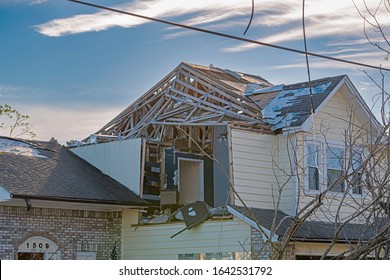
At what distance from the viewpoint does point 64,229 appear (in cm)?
1983

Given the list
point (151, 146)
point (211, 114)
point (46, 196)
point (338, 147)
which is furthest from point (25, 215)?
point (338, 147)

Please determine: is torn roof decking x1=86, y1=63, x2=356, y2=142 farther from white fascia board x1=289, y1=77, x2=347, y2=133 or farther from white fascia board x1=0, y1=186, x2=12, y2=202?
white fascia board x1=0, y1=186, x2=12, y2=202

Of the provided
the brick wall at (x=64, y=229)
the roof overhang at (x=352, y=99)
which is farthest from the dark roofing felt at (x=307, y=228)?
the brick wall at (x=64, y=229)

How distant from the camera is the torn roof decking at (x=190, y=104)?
68.2ft

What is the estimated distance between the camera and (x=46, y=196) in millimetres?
18672

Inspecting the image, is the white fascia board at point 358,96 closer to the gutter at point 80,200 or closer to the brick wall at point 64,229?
the gutter at point 80,200

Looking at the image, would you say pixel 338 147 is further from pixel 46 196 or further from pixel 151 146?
pixel 46 196

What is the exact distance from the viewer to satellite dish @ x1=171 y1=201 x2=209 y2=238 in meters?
18.6

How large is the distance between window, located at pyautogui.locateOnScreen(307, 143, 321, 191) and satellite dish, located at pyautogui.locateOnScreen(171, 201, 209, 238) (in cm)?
308

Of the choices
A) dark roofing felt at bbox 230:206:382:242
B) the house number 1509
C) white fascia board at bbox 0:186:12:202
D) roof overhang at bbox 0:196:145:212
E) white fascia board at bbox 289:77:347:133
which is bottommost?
the house number 1509

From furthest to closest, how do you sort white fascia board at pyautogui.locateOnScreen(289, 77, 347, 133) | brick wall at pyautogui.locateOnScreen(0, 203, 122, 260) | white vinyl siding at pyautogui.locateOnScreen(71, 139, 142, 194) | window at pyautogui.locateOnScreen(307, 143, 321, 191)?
1. white vinyl siding at pyautogui.locateOnScreen(71, 139, 142, 194)
2. window at pyautogui.locateOnScreen(307, 143, 321, 191)
3. white fascia board at pyautogui.locateOnScreen(289, 77, 347, 133)
4. brick wall at pyautogui.locateOnScreen(0, 203, 122, 260)

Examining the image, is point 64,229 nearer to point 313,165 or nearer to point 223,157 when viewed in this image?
point 223,157

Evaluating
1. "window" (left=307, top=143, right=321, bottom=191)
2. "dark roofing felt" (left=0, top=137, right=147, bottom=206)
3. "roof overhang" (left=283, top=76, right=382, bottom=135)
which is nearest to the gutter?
"dark roofing felt" (left=0, top=137, right=147, bottom=206)

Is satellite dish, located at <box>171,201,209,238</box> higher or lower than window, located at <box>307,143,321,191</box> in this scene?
lower
